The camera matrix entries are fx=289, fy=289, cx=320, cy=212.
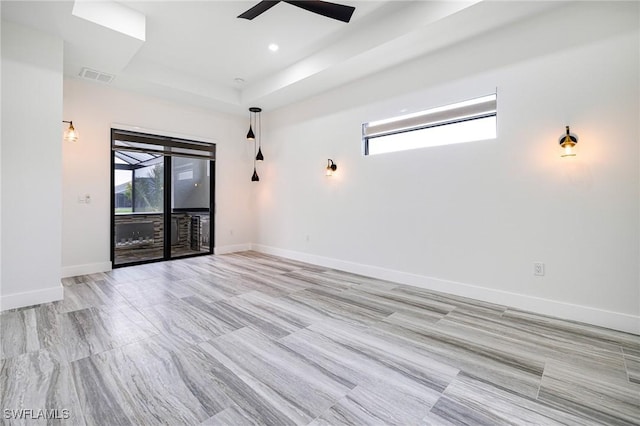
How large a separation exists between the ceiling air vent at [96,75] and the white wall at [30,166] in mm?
876

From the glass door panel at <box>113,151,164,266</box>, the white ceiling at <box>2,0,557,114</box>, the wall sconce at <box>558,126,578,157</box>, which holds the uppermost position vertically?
the white ceiling at <box>2,0,557,114</box>

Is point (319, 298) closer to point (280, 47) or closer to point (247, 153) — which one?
point (280, 47)

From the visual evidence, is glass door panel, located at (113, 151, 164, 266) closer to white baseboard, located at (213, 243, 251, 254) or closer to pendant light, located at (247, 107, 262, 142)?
white baseboard, located at (213, 243, 251, 254)

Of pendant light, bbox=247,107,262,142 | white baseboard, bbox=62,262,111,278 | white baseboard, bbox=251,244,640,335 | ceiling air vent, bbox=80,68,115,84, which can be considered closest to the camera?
white baseboard, bbox=251,244,640,335

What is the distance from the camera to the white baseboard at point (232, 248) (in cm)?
611

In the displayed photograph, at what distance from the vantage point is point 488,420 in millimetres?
1526

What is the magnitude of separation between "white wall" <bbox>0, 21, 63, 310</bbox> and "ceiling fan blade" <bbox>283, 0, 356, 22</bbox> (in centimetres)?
278

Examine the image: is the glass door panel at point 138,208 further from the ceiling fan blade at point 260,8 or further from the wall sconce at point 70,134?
the ceiling fan blade at point 260,8

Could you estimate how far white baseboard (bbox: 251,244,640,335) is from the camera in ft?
8.52

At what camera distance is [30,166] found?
3072mm

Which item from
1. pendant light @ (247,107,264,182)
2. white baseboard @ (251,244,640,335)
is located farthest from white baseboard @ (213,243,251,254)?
white baseboard @ (251,244,640,335)

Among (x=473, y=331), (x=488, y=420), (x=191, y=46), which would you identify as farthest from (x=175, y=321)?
(x=191, y=46)

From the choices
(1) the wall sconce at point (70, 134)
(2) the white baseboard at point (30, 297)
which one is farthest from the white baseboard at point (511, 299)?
(1) the wall sconce at point (70, 134)

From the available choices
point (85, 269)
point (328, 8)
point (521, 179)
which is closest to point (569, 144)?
point (521, 179)
